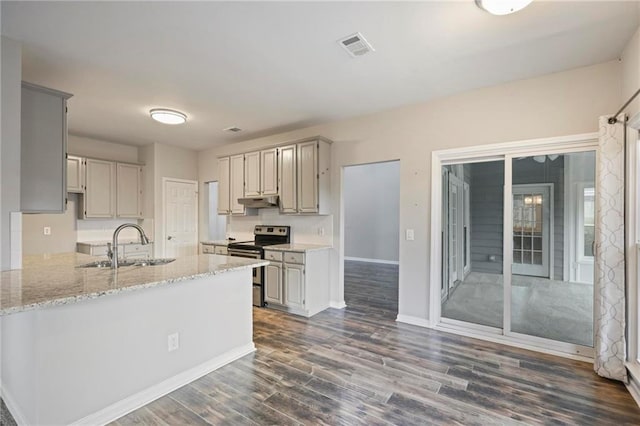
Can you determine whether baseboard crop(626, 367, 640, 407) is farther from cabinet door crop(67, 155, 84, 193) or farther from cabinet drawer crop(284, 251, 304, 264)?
cabinet door crop(67, 155, 84, 193)

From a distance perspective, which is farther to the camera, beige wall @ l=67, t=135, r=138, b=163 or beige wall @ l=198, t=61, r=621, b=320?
beige wall @ l=67, t=135, r=138, b=163

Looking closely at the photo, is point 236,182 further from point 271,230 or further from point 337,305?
point 337,305

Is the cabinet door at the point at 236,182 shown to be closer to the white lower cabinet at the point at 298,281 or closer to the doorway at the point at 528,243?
the white lower cabinet at the point at 298,281

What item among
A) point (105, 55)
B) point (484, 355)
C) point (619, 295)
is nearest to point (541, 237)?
point (619, 295)

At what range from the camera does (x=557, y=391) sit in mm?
2242

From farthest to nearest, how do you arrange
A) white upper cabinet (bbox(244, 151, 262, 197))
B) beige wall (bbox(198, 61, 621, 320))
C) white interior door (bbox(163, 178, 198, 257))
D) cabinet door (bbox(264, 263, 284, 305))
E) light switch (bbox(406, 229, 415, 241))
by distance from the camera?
white interior door (bbox(163, 178, 198, 257)), white upper cabinet (bbox(244, 151, 262, 197)), cabinet door (bbox(264, 263, 284, 305)), light switch (bbox(406, 229, 415, 241)), beige wall (bbox(198, 61, 621, 320))

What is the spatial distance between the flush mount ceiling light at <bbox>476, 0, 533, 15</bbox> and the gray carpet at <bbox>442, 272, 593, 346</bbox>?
273 cm

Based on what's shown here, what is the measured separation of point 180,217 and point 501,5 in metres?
5.81

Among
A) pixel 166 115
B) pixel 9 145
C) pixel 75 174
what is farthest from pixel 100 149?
pixel 9 145

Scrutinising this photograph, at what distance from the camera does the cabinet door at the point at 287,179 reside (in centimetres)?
438

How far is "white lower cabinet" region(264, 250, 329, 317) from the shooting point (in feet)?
12.8

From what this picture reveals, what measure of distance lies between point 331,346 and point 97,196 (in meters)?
4.74

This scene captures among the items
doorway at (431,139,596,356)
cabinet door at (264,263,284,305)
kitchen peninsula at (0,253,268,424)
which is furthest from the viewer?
cabinet door at (264,263,284,305)

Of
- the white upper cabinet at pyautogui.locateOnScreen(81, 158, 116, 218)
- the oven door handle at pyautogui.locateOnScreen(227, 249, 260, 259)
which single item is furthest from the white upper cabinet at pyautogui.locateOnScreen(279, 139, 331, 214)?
the white upper cabinet at pyautogui.locateOnScreen(81, 158, 116, 218)
